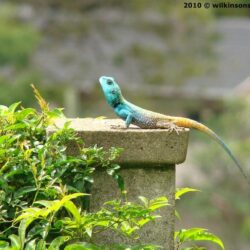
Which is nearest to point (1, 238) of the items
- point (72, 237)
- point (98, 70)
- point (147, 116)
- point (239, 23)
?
point (72, 237)

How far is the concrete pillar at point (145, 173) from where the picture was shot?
3092mm

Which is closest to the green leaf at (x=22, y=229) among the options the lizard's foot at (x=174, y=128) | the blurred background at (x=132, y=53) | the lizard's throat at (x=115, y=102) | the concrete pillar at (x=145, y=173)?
the concrete pillar at (x=145, y=173)

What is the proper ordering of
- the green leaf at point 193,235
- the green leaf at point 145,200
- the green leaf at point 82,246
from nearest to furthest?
the green leaf at point 82,246 → the green leaf at point 145,200 → the green leaf at point 193,235

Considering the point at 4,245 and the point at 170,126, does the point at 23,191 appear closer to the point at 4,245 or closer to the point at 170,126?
the point at 4,245

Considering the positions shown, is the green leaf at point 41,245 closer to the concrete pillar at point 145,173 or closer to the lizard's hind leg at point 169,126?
the concrete pillar at point 145,173

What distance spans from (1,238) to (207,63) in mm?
22839

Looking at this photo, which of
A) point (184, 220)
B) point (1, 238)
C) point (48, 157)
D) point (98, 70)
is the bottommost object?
point (184, 220)

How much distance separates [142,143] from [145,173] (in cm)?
9

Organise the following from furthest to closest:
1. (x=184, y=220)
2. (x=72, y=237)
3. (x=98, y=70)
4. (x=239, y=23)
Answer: (x=239, y=23) < (x=98, y=70) < (x=184, y=220) < (x=72, y=237)

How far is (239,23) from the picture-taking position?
89.5 ft

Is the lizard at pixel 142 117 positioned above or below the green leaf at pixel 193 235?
above

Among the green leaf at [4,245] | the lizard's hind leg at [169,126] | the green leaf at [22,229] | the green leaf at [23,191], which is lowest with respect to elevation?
the green leaf at [4,245]

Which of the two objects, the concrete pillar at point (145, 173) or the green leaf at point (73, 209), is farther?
the concrete pillar at point (145, 173)

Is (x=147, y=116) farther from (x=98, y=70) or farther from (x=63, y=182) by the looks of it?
(x=98, y=70)
